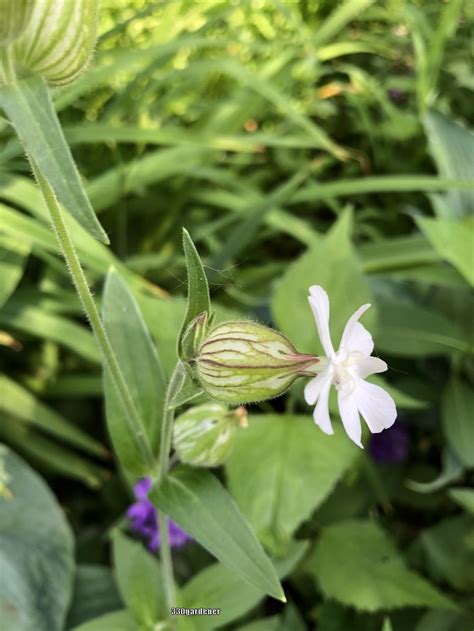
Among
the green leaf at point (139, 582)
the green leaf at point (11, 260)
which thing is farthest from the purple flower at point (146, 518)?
the green leaf at point (11, 260)

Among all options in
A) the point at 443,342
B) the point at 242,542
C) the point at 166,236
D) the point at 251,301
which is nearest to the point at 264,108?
the point at 166,236

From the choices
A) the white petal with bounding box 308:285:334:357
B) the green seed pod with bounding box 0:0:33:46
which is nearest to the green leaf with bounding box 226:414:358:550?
the white petal with bounding box 308:285:334:357

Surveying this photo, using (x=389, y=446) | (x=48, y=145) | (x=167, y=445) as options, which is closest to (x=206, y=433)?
(x=167, y=445)

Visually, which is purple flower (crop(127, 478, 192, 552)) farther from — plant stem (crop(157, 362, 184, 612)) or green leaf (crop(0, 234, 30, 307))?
green leaf (crop(0, 234, 30, 307))

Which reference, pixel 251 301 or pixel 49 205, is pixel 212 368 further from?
pixel 251 301

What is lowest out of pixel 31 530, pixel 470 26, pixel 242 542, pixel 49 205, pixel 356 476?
pixel 356 476

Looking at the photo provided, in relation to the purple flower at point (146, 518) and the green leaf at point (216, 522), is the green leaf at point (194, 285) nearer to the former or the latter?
the green leaf at point (216, 522)
